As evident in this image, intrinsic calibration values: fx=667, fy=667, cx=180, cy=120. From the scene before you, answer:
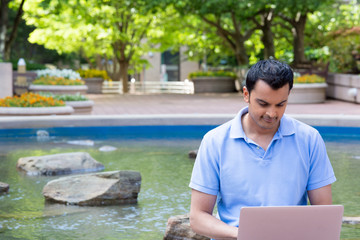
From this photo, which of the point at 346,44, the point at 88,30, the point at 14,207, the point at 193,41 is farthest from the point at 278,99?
the point at 193,41

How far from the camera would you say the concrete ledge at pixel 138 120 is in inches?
560

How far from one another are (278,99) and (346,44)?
21.4m

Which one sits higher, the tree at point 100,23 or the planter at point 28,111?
the tree at point 100,23

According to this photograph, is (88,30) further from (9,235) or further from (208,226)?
(208,226)

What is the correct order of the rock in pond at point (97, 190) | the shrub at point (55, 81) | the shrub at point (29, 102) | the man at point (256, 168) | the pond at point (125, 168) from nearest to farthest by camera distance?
the man at point (256, 168)
the pond at point (125, 168)
the rock in pond at point (97, 190)
the shrub at point (29, 102)
the shrub at point (55, 81)

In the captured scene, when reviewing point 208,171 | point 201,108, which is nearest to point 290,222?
point 208,171

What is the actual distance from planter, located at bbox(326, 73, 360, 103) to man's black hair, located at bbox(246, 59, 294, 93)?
1856 centimetres

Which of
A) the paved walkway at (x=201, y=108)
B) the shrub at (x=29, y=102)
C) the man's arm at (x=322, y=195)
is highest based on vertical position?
the man's arm at (x=322, y=195)

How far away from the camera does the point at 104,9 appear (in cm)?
2948

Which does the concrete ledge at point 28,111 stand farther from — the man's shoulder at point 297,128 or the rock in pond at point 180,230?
the man's shoulder at point 297,128

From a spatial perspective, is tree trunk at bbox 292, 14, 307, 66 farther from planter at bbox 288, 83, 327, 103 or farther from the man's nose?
the man's nose

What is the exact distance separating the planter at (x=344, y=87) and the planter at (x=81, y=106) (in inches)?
336

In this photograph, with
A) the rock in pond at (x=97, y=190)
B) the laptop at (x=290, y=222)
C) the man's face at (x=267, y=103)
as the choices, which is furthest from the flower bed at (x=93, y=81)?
the laptop at (x=290, y=222)

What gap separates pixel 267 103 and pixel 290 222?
1.72ft
